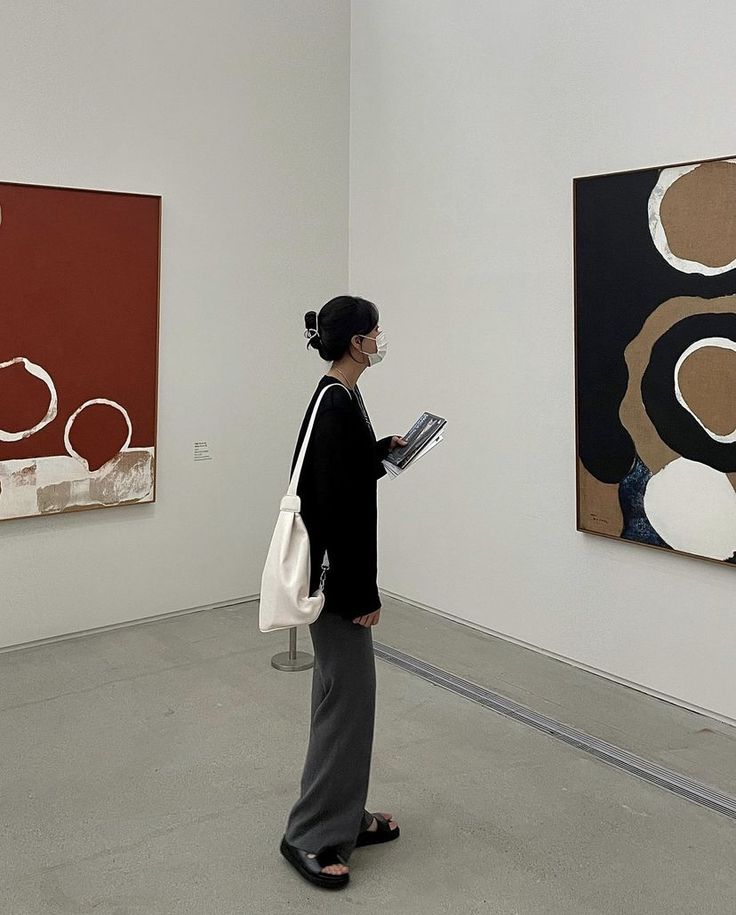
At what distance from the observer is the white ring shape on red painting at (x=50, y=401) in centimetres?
392

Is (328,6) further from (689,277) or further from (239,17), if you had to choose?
(689,277)

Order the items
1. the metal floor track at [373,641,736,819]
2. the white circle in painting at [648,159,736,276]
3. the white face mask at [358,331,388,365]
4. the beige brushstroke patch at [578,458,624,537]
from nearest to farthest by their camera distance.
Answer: the white face mask at [358,331,388,365] → the metal floor track at [373,641,736,819] → the white circle in painting at [648,159,736,276] → the beige brushstroke patch at [578,458,624,537]

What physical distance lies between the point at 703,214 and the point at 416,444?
5.16 ft

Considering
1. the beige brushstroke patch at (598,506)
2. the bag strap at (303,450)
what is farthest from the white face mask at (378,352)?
the beige brushstroke patch at (598,506)

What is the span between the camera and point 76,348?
4.11 metres

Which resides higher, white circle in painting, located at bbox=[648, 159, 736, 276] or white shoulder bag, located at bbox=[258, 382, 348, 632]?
white circle in painting, located at bbox=[648, 159, 736, 276]

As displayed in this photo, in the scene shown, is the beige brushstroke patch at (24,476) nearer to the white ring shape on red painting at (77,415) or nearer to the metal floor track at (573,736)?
the white ring shape on red painting at (77,415)

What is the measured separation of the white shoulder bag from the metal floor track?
54.7 inches

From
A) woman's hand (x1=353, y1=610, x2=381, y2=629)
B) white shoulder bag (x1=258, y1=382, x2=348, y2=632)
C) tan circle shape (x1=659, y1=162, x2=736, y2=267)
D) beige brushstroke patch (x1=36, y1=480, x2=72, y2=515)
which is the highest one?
tan circle shape (x1=659, y1=162, x2=736, y2=267)

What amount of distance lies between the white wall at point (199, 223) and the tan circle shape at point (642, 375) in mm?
2004

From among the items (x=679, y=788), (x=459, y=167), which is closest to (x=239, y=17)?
(x=459, y=167)

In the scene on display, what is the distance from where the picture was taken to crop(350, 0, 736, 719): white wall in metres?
3.43

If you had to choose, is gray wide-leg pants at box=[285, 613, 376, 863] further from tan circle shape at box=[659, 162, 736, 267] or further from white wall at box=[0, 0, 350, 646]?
white wall at box=[0, 0, 350, 646]

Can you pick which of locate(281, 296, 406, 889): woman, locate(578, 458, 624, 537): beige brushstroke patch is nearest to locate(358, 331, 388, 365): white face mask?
locate(281, 296, 406, 889): woman
